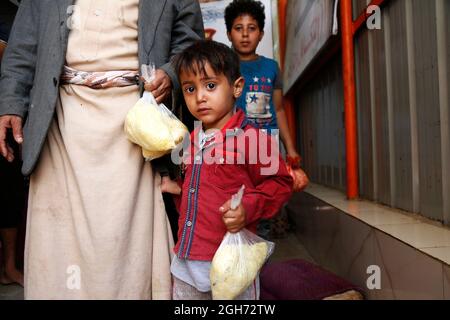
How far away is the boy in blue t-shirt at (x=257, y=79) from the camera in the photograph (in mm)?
2490

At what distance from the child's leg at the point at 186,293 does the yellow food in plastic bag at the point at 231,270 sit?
19cm

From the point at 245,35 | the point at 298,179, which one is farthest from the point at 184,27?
the point at 245,35

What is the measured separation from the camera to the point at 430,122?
5.34 feet

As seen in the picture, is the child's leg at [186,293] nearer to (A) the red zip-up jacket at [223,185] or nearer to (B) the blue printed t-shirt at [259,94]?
(A) the red zip-up jacket at [223,185]

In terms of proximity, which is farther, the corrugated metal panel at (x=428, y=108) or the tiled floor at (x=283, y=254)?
the tiled floor at (x=283, y=254)

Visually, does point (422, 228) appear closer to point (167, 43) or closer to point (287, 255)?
point (167, 43)

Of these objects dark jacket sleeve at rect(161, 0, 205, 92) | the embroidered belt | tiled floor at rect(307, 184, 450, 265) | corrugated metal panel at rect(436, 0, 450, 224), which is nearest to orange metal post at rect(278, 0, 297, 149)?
tiled floor at rect(307, 184, 450, 265)

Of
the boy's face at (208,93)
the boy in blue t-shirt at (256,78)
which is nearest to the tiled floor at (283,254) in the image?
the boy in blue t-shirt at (256,78)

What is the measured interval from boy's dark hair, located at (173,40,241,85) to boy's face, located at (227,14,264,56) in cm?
112

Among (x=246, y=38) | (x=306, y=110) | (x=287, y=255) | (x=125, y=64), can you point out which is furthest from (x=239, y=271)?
(x=306, y=110)

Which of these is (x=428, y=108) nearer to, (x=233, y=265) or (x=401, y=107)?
(x=401, y=107)

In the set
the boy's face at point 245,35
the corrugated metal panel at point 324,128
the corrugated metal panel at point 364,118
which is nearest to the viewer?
the corrugated metal panel at point 364,118

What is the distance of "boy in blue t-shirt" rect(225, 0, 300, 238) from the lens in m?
2.49

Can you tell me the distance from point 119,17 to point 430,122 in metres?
1.28
